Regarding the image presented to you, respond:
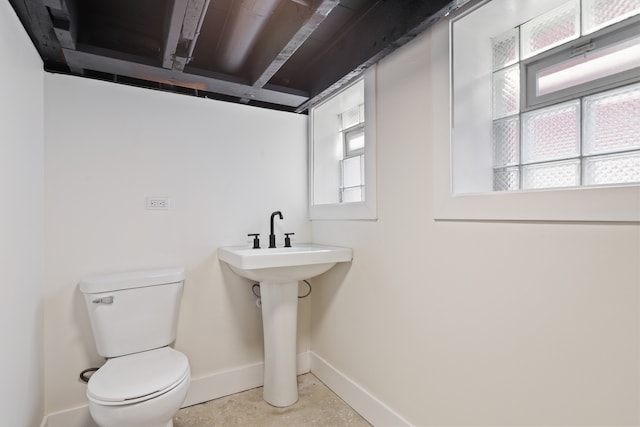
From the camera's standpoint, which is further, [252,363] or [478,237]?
[252,363]

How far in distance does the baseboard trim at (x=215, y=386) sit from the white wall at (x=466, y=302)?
581mm

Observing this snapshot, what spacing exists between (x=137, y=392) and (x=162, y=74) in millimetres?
1635

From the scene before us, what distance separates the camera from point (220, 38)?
1790 millimetres

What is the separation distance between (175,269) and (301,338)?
106cm

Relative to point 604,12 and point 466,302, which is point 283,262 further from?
point 604,12

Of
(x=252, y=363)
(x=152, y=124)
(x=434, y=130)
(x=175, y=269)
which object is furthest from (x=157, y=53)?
(x=252, y=363)

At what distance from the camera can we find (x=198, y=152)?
2037 millimetres

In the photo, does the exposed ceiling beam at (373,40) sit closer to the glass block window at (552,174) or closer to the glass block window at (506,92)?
the glass block window at (506,92)

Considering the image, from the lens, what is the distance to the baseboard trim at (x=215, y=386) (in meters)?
1.71

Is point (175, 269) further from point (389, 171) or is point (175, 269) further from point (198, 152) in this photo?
point (389, 171)

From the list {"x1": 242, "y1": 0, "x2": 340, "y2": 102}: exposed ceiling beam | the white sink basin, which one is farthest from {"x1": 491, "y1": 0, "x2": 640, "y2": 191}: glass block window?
the white sink basin

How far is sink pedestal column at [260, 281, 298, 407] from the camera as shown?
194 cm

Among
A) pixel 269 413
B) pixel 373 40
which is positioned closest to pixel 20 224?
pixel 269 413

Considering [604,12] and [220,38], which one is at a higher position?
[220,38]
